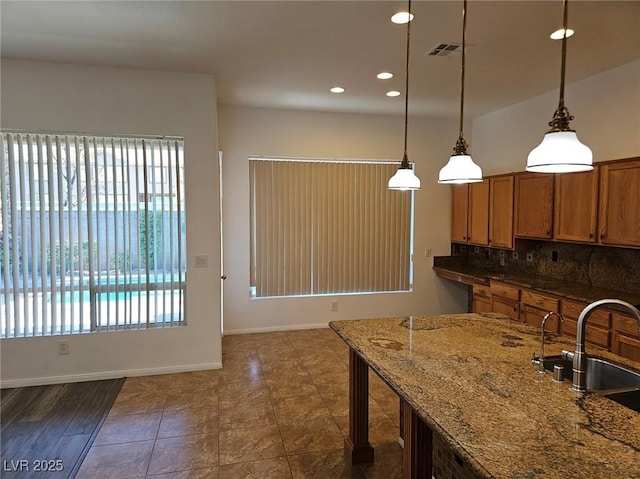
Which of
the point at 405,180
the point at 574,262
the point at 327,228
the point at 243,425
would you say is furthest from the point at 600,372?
the point at 327,228

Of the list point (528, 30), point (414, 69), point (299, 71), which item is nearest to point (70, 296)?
point (299, 71)

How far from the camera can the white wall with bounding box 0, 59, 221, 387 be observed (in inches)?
143

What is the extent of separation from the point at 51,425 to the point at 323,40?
3.57 meters

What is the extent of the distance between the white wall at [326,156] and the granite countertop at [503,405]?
3.06 meters

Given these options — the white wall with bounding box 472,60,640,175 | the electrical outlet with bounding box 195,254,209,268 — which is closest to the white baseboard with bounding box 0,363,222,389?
the electrical outlet with bounding box 195,254,209,268

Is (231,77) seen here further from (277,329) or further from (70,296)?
(277,329)

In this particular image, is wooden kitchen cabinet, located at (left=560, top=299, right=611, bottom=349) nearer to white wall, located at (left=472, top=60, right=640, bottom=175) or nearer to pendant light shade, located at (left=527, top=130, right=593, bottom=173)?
white wall, located at (left=472, top=60, right=640, bottom=175)

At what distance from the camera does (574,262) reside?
4.28 metres

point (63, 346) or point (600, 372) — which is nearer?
point (600, 372)

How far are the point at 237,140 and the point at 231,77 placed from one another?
1.20 m

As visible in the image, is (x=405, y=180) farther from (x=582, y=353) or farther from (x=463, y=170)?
(x=582, y=353)

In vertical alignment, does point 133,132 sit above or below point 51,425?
above

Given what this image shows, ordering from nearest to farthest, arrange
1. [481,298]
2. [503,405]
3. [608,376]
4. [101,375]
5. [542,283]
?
[503,405], [608,376], [101,375], [542,283], [481,298]

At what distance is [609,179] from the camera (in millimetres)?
3471
